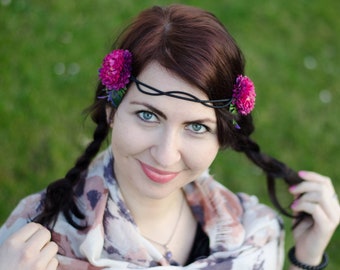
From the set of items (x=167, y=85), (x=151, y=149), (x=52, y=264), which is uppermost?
(x=167, y=85)

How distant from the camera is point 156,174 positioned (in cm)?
208

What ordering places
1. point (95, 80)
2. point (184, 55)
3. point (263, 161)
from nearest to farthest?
point (184, 55) → point (263, 161) → point (95, 80)

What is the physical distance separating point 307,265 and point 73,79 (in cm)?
243

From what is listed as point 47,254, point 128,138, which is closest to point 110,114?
point 128,138

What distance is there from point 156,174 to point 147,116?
23 cm

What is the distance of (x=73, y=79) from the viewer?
427 cm

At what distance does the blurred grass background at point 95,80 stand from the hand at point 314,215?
1277 millimetres

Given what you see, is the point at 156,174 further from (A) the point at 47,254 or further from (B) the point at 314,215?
(B) the point at 314,215

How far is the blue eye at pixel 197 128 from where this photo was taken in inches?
80.4

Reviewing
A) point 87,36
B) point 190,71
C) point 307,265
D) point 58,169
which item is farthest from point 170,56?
point 87,36

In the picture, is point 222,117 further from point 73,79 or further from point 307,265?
point 73,79

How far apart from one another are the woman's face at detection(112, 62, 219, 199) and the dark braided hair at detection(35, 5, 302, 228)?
0.14 feet

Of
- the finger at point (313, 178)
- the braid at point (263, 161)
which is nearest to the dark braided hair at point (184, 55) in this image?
the braid at point (263, 161)

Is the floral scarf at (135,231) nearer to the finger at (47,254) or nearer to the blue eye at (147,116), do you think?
the finger at (47,254)
